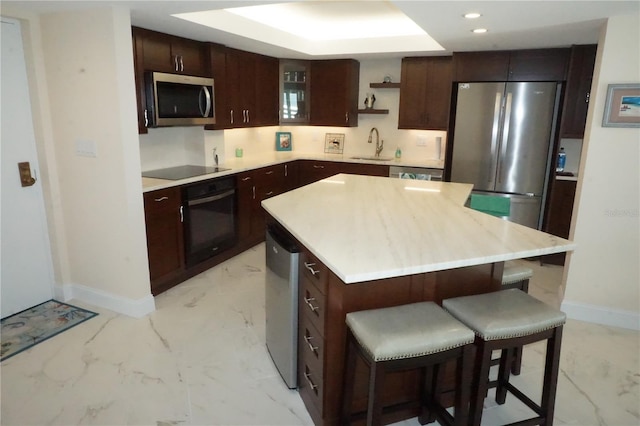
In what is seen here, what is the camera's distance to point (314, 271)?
2.05 m

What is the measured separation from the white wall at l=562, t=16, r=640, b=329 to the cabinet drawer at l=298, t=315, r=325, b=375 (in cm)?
226

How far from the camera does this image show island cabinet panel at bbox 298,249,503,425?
194cm

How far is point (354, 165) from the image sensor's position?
17.3ft

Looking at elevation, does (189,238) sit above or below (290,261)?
below

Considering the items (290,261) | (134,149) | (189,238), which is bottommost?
(189,238)

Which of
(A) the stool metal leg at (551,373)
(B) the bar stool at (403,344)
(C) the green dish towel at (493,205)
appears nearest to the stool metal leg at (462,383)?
(B) the bar stool at (403,344)

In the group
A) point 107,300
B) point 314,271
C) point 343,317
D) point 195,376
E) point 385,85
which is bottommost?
point 195,376

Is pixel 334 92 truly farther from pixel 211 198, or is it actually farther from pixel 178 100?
pixel 211 198

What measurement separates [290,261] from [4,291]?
7.88 feet

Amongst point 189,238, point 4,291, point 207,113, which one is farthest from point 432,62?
point 4,291

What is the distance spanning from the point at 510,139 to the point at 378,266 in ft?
11.2

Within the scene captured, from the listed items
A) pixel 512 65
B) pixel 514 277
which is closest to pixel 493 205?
pixel 514 277

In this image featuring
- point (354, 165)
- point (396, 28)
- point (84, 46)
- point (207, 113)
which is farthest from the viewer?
point (354, 165)

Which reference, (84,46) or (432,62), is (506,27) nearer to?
(432,62)
